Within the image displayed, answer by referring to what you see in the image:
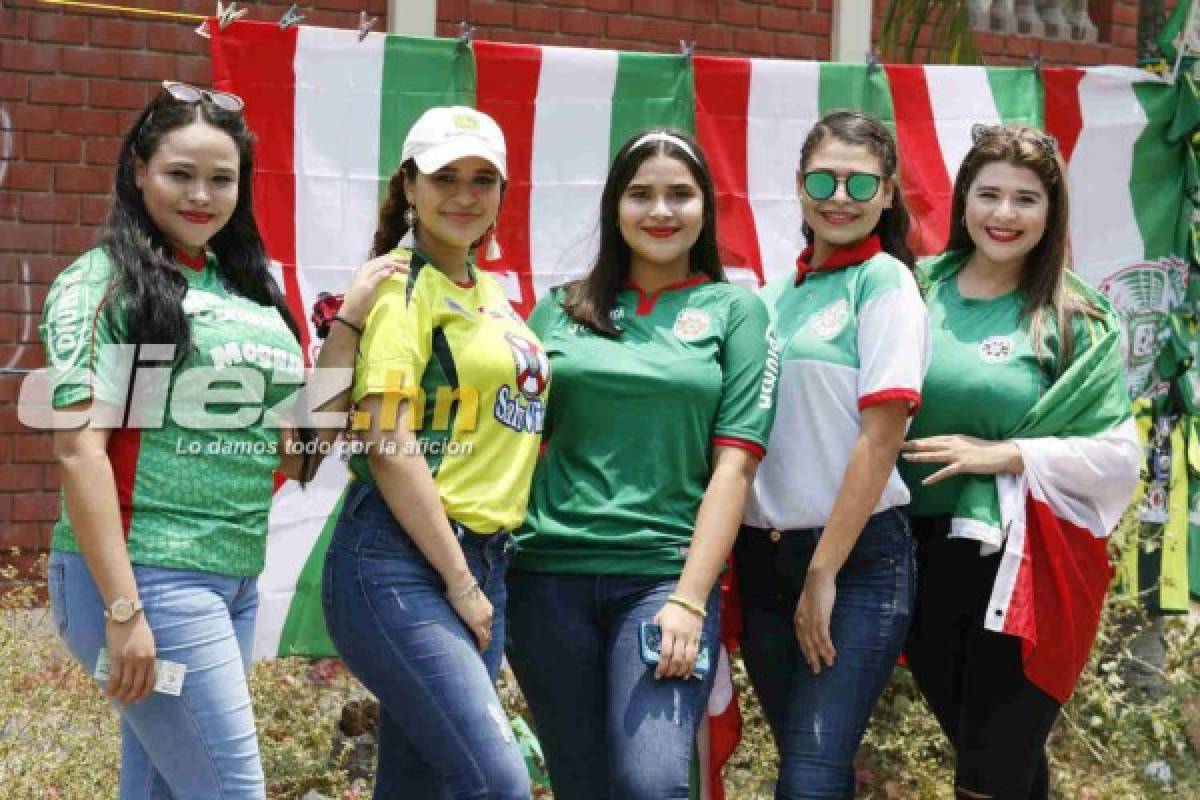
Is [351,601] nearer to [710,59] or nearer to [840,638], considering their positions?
[840,638]

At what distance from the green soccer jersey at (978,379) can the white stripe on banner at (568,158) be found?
74.3 inches

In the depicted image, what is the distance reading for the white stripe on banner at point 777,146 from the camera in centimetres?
575

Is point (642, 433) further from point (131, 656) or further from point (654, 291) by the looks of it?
point (131, 656)

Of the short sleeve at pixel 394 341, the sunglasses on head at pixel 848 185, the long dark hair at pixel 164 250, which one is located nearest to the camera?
the long dark hair at pixel 164 250

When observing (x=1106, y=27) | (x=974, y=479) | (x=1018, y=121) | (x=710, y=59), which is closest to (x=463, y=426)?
(x=974, y=479)

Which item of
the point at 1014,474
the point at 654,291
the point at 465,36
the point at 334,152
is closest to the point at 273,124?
the point at 334,152

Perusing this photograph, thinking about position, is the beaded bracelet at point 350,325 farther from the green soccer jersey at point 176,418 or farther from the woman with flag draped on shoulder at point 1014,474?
the woman with flag draped on shoulder at point 1014,474

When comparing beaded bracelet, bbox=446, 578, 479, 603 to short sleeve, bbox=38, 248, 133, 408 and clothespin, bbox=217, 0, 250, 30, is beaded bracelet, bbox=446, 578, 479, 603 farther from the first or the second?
clothespin, bbox=217, 0, 250, 30

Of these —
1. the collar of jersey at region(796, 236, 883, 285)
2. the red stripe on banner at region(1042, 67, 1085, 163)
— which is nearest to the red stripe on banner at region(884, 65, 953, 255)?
the red stripe on banner at region(1042, 67, 1085, 163)

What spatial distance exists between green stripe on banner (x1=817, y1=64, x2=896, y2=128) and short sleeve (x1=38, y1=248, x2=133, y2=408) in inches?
129

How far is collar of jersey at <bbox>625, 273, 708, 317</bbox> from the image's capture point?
373 cm

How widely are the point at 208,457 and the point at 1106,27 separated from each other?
6.91 m

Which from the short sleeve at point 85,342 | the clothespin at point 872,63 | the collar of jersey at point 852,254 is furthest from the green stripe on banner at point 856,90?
the short sleeve at point 85,342

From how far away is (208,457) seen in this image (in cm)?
324
